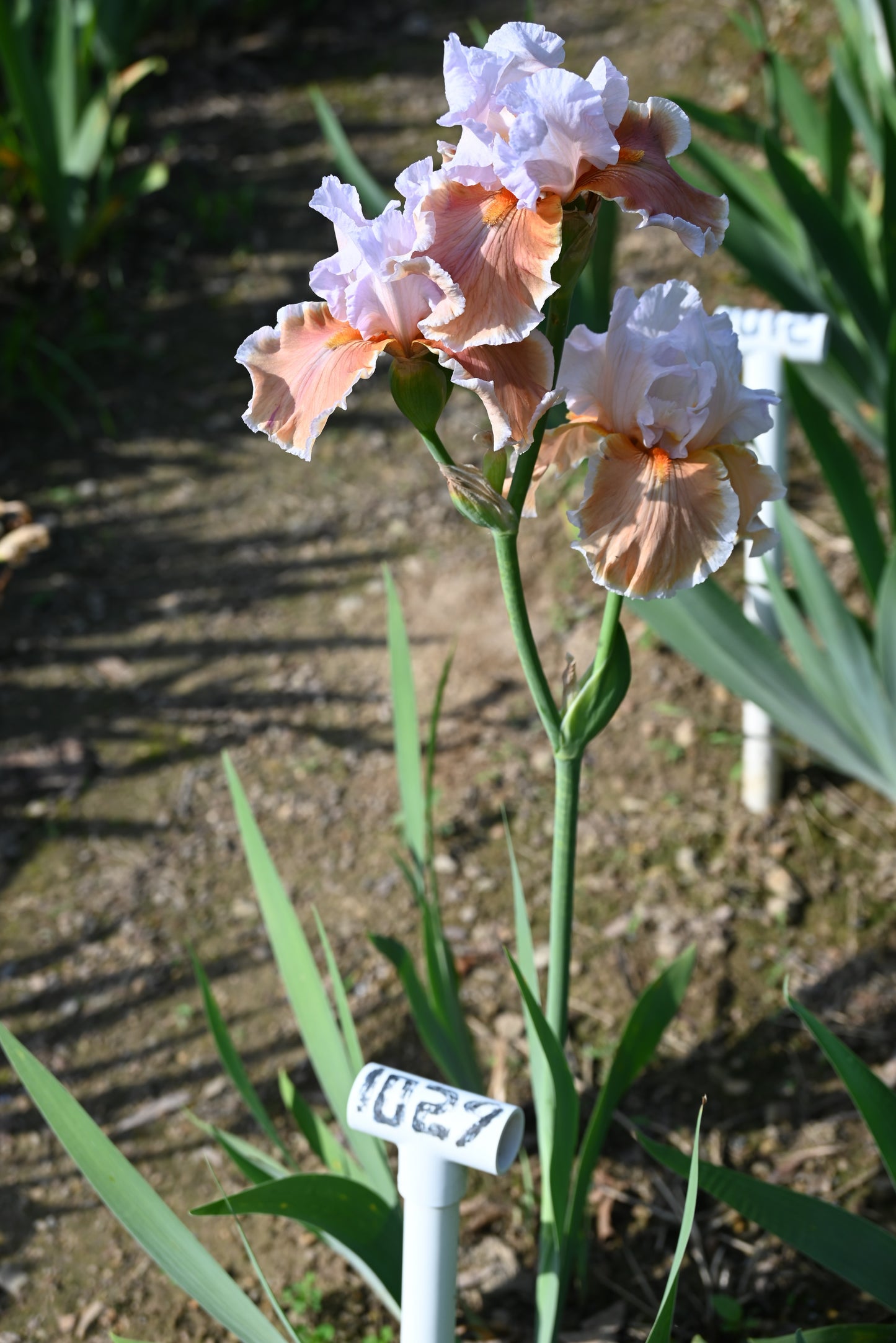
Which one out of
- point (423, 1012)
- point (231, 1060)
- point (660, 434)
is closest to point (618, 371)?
point (660, 434)

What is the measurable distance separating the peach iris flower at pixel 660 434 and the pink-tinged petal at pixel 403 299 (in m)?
0.11

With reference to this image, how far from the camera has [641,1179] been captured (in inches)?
54.3

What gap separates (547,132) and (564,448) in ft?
0.86

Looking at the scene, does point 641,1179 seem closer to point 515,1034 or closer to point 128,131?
point 515,1034

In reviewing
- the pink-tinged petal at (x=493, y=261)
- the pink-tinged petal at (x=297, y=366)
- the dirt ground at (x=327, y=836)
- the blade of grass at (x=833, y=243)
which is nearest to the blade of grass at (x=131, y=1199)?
the dirt ground at (x=327, y=836)

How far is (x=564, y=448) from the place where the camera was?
0.89 m

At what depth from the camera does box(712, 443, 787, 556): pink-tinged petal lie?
31.8 inches

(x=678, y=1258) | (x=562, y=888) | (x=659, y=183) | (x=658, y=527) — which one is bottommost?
(x=678, y=1258)

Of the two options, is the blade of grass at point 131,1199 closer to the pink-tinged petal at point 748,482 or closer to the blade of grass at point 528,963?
the blade of grass at point 528,963

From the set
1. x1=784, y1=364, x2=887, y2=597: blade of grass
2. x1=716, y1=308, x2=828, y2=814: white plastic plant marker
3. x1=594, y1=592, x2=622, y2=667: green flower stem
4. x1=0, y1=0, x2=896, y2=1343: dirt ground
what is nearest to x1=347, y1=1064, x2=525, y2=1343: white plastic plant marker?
x1=594, y1=592, x2=622, y2=667: green flower stem

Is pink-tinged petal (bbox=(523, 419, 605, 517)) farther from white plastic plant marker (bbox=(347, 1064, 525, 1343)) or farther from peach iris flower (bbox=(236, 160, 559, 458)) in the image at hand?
white plastic plant marker (bbox=(347, 1064, 525, 1343))

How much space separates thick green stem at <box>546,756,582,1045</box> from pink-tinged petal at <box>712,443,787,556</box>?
0.23 metres

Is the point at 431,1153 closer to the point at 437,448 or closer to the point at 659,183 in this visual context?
the point at 437,448

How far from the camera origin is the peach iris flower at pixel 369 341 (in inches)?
27.2
